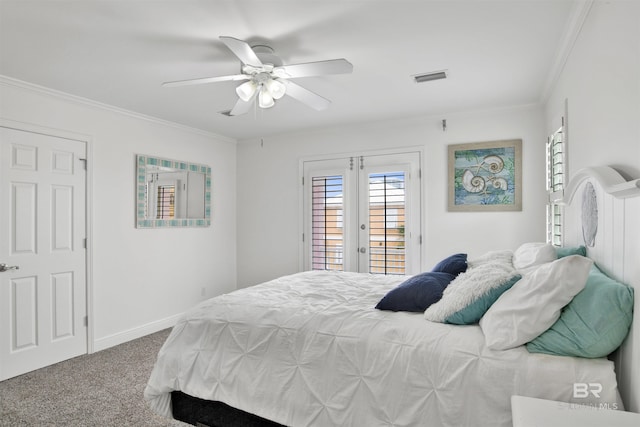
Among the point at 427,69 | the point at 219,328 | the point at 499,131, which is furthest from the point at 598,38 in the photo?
the point at 219,328

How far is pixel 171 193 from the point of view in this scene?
4.55 meters

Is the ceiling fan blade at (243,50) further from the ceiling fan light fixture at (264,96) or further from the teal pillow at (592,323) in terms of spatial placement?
the teal pillow at (592,323)

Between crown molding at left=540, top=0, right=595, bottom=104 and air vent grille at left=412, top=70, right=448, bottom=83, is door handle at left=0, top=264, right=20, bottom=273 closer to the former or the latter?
air vent grille at left=412, top=70, right=448, bottom=83

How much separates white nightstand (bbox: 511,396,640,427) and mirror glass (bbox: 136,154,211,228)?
398cm

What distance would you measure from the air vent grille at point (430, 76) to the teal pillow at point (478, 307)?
1.84 meters

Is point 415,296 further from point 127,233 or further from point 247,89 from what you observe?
point 127,233

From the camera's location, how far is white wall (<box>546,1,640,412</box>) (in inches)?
51.1

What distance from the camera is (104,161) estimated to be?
3785 millimetres

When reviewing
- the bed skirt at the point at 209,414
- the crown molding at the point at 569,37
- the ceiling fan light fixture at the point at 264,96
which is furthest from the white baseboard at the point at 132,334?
the crown molding at the point at 569,37

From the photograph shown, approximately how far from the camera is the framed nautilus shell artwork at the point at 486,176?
384cm

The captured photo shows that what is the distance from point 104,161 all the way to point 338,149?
104 inches

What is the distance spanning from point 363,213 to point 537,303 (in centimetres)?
311

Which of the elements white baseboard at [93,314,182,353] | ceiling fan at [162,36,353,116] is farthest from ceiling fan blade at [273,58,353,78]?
white baseboard at [93,314,182,353]

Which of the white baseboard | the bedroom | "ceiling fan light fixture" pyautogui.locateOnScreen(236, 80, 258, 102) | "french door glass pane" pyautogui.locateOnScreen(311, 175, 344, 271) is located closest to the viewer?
the bedroom
